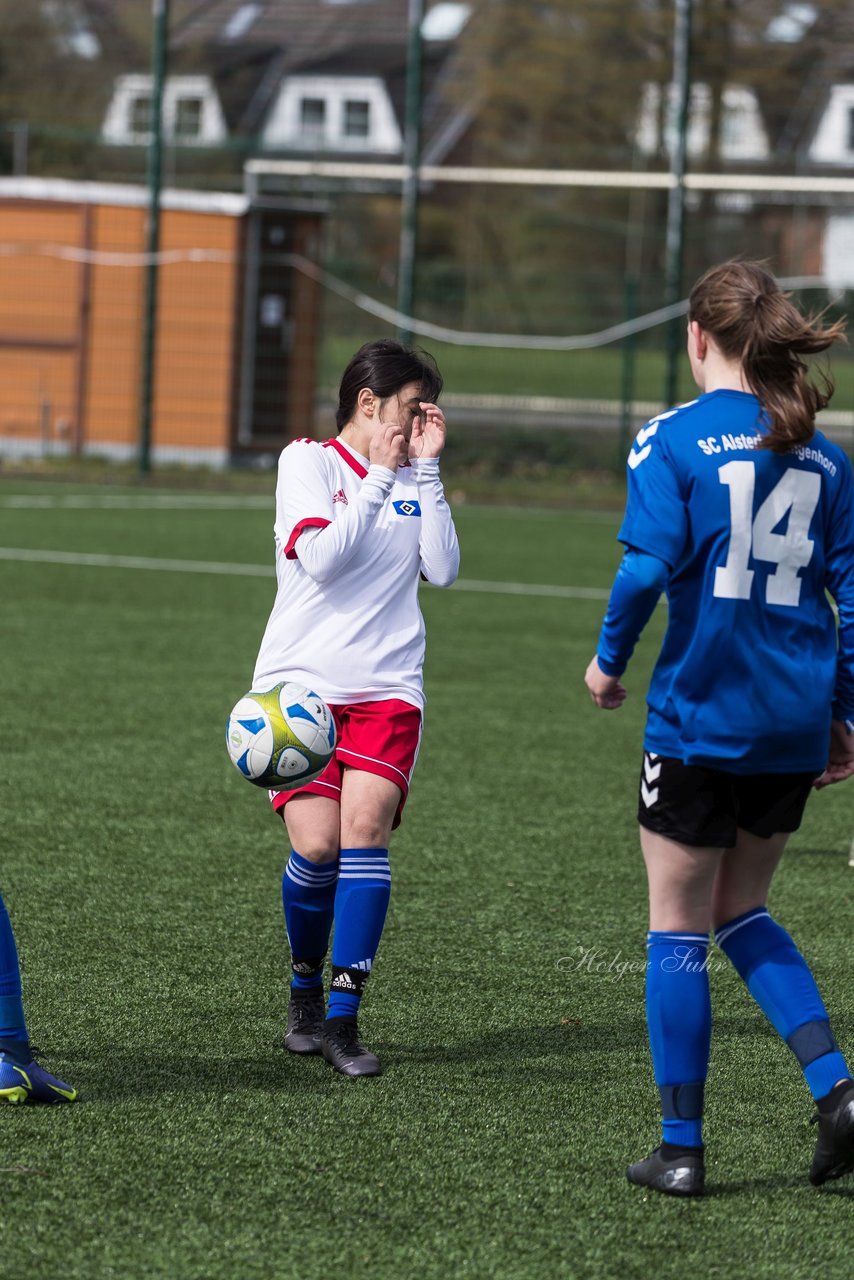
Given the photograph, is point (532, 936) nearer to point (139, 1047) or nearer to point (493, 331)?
point (139, 1047)

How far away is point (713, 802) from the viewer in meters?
3.41

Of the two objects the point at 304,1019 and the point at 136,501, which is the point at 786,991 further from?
the point at 136,501

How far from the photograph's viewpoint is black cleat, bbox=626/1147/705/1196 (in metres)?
3.47

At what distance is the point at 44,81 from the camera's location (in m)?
38.0

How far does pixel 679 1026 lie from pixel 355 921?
37.3 inches

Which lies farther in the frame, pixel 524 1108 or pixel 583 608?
pixel 583 608

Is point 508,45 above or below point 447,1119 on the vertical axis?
above

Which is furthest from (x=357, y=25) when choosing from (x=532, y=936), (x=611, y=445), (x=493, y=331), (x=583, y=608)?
(x=532, y=936)

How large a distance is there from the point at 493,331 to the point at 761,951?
76.4 feet

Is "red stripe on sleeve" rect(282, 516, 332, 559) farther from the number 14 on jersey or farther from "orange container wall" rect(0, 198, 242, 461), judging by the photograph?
"orange container wall" rect(0, 198, 242, 461)

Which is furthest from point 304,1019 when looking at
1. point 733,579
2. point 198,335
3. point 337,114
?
point 337,114

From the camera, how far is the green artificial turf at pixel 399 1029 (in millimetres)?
3273

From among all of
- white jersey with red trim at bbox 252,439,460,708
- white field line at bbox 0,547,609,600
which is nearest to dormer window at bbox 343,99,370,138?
white field line at bbox 0,547,609,600

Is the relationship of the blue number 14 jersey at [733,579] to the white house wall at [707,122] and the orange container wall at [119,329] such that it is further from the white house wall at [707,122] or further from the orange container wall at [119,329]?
the white house wall at [707,122]
